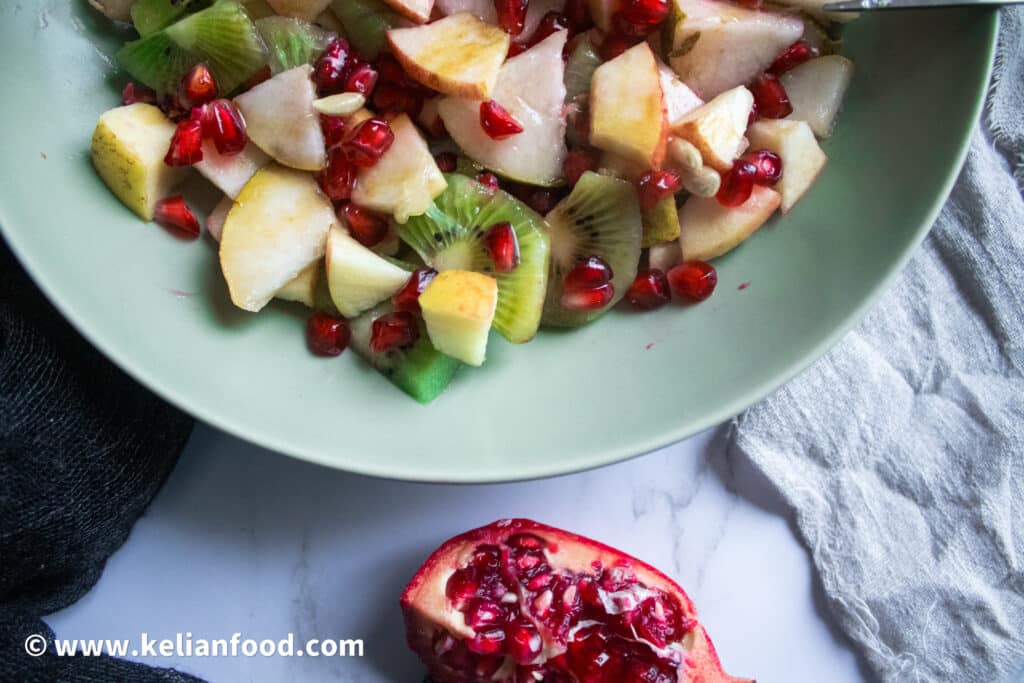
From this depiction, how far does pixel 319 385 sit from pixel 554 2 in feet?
2.55

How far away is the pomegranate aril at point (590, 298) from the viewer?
1498 mm

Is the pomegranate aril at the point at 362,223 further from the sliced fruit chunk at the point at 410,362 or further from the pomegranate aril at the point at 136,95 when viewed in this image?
the pomegranate aril at the point at 136,95

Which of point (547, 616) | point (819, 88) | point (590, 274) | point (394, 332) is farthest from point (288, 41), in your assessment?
point (547, 616)

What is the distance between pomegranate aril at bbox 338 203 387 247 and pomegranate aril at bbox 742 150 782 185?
621 millimetres

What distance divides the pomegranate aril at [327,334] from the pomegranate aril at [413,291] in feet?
0.34

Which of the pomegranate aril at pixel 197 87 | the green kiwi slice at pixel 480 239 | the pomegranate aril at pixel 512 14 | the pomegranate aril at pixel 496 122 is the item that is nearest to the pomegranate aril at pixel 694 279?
the green kiwi slice at pixel 480 239

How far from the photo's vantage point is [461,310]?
1364 millimetres

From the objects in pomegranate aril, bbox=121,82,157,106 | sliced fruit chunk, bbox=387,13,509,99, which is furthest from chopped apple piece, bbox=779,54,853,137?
pomegranate aril, bbox=121,82,157,106

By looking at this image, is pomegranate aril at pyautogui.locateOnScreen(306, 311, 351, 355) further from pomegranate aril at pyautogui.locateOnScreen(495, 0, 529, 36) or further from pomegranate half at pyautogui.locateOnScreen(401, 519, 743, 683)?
pomegranate aril at pyautogui.locateOnScreen(495, 0, 529, 36)

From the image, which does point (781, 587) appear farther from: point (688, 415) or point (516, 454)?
point (516, 454)

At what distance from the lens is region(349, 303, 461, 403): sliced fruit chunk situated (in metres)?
1.47

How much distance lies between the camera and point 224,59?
151 cm

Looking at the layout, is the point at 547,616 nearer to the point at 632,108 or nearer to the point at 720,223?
the point at 720,223

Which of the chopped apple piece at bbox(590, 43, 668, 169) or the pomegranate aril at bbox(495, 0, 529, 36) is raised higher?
the pomegranate aril at bbox(495, 0, 529, 36)
